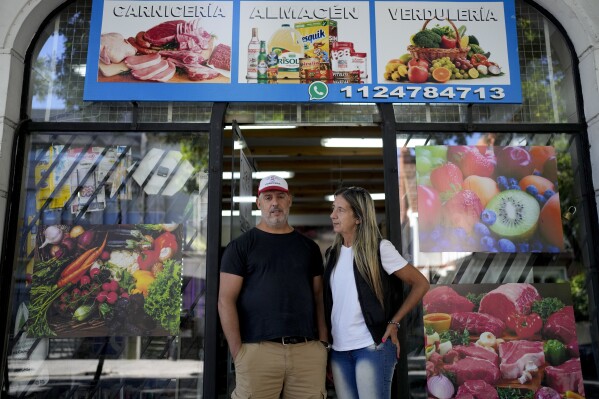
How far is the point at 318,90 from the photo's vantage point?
408cm

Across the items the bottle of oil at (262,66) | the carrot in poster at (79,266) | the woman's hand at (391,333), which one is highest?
the bottle of oil at (262,66)

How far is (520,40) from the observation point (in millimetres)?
4348

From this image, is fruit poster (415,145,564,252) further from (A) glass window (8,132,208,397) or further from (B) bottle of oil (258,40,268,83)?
(A) glass window (8,132,208,397)

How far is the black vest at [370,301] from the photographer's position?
3002mm

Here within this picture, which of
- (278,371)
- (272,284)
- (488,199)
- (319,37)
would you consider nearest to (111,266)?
(272,284)

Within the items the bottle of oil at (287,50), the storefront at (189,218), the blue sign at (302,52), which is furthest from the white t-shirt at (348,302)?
the bottle of oil at (287,50)

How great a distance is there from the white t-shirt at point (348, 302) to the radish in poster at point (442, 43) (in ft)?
5.11

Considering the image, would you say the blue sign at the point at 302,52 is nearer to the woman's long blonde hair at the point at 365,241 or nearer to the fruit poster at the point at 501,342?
the woman's long blonde hair at the point at 365,241

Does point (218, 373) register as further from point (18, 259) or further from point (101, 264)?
point (18, 259)

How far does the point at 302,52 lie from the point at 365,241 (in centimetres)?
174

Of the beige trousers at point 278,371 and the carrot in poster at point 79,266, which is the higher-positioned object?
the carrot in poster at point 79,266

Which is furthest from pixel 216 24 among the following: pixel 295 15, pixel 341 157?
pixel 341 157

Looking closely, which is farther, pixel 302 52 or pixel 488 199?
pixel 302 52

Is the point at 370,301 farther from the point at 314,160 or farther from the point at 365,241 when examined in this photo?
the point at 314,160
